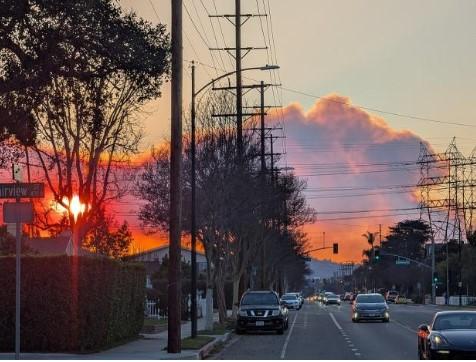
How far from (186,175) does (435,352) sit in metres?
22.6

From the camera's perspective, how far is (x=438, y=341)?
59.8 ft

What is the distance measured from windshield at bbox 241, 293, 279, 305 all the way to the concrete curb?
122 inches

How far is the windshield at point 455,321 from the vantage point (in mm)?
19266

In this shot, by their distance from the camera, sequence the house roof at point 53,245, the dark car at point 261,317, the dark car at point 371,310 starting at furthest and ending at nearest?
the dark car at point 371,310 → the house roof at point 53,245 → the dark car at point 261,317

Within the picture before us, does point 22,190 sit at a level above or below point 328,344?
above

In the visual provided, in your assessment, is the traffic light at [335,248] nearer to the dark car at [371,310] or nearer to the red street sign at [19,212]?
the dark car at [371,310]

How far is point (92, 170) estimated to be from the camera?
1496 inches

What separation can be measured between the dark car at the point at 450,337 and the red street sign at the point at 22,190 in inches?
346

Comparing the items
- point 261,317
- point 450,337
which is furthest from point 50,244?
point 450,337

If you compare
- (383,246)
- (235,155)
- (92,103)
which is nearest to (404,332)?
(235,155)

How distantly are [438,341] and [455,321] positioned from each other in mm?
1560

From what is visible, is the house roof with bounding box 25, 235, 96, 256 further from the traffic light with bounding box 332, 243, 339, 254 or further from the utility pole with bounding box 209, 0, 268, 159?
the traffic light with bounding box 332, 243, 339, 254

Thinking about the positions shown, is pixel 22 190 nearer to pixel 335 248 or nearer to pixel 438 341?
pixel 438 341

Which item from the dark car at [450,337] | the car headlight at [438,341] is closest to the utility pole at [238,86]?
the dark car at [450,337]
